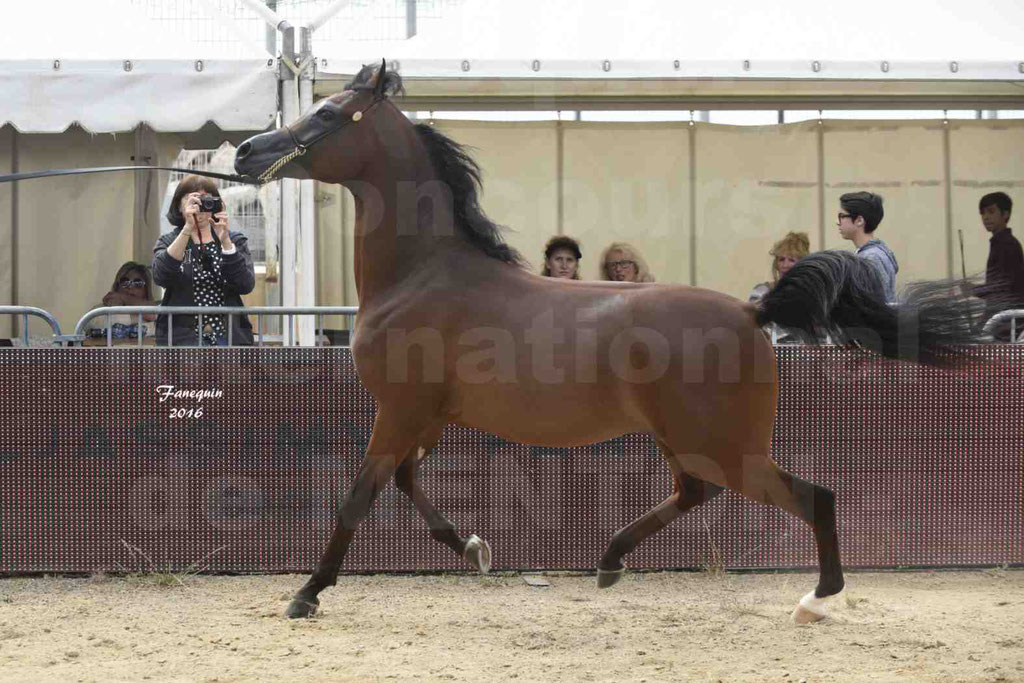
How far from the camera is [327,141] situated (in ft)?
14.7

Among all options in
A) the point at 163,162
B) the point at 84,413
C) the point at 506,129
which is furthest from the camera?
the point at 506,129

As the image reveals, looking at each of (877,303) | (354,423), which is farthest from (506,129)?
(877,303)

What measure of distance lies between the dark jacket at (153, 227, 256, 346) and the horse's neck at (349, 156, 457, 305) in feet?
4.95

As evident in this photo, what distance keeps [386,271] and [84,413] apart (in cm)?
211

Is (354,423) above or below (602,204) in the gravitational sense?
below

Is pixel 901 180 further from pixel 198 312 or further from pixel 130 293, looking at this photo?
pixel 130 293

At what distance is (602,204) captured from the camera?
25.1ft

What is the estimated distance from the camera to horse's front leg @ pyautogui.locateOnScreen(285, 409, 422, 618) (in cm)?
443

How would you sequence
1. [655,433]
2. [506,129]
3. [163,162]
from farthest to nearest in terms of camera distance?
[506,129] → [163,162] → [655,433]

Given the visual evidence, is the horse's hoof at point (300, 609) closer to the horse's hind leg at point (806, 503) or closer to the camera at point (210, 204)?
the horse's hind leg at point (806, 503)

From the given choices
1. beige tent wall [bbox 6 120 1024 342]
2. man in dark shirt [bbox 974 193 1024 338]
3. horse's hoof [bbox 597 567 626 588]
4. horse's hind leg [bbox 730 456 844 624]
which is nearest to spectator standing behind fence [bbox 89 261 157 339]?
beige tent wall [bbox 6 120 1024 342]

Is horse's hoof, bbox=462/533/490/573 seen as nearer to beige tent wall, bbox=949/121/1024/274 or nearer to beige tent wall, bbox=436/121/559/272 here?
beige tent wall, bbox=436/121/559/272

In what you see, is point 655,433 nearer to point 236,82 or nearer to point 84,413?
point 84,413

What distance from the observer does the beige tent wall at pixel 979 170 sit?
7.81 meters
